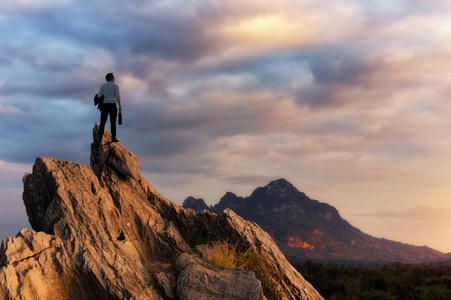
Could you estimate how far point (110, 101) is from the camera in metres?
21.6

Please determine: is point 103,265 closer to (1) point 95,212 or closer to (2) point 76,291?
(2) point 76,291

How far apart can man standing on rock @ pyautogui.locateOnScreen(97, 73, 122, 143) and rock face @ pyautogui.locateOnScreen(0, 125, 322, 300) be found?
0.91 m

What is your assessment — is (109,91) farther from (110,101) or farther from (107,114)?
(107,114)

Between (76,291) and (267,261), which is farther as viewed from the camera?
(267,261)

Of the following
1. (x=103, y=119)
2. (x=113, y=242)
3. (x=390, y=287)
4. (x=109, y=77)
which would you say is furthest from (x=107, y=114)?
(x=390, y=287)

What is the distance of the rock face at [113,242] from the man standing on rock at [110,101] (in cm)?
91

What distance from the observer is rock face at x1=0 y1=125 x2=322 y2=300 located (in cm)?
1517

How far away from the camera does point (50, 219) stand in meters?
17.5

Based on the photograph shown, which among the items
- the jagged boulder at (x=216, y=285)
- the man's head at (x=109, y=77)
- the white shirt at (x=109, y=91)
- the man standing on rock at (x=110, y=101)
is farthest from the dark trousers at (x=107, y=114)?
the jagged boulder at (x=216, y=285)

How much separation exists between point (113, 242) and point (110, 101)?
820cm

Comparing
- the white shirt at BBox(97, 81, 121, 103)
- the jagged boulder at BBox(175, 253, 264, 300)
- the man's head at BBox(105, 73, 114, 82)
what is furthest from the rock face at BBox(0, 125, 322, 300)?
the man's head at BBox(105, 73, 114, 82)

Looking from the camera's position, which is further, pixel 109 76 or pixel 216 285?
pixel 109 76

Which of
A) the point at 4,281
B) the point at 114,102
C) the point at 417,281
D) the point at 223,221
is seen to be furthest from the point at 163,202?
the point at 417,281

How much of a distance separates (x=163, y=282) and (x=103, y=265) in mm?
2478
